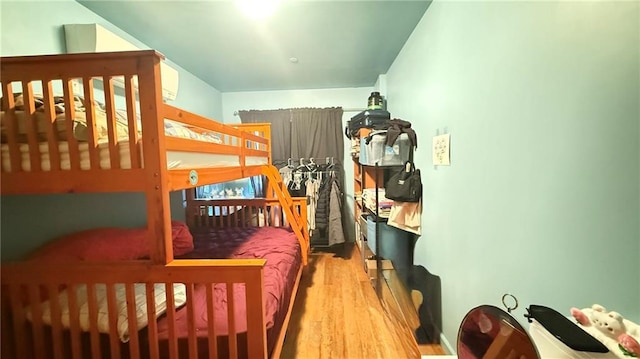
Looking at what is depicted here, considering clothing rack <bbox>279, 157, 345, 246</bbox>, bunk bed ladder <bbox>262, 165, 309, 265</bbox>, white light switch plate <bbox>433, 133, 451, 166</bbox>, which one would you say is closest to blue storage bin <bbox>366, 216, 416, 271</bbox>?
bunk bed ladder <bbox>262, 165, 309, 265</bbox>

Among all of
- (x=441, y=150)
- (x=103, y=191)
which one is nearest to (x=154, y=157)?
(x=103, y=191)

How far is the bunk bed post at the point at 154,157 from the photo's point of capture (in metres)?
0.93

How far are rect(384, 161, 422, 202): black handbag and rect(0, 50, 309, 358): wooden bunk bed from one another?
4.44 ft

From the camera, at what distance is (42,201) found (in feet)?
5.04

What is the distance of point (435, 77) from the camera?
1.81m

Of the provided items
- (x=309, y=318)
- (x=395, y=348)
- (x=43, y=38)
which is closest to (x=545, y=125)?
(x=395, y=348)

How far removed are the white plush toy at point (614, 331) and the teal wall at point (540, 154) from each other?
7cm

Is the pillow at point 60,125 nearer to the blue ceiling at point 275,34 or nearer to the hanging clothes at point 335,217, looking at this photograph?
the blue ceiling at point 275,34

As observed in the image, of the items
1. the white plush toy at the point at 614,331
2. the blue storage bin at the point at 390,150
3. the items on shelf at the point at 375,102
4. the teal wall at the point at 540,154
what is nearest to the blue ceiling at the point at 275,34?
the items on shelf at the point at 375,102

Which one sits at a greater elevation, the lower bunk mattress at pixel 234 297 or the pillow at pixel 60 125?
the pillow at pixel 60 125

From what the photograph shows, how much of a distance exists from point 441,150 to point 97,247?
213 centimetres

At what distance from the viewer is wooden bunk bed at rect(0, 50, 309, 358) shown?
3.13 feet

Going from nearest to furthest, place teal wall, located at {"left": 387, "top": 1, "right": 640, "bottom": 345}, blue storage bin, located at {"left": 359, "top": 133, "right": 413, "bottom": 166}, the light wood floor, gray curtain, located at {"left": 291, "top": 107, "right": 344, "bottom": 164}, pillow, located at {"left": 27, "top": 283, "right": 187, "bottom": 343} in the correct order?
teal wall, located at {"left": 387, "top": 1, "right": 640, "bottom": 345}, pillow, located at {"left": 27, "top": 283, "right": 187, "bottom": 343}, the light wood floor, blue storage bin, located at {"left": 359, "top": 133, "right": 413, "bottom": 166}, gray curtain, located at {"left": 291, "top": 107, "right": 344, "bottom": 164}

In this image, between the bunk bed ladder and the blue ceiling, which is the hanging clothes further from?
the blue ceiling
